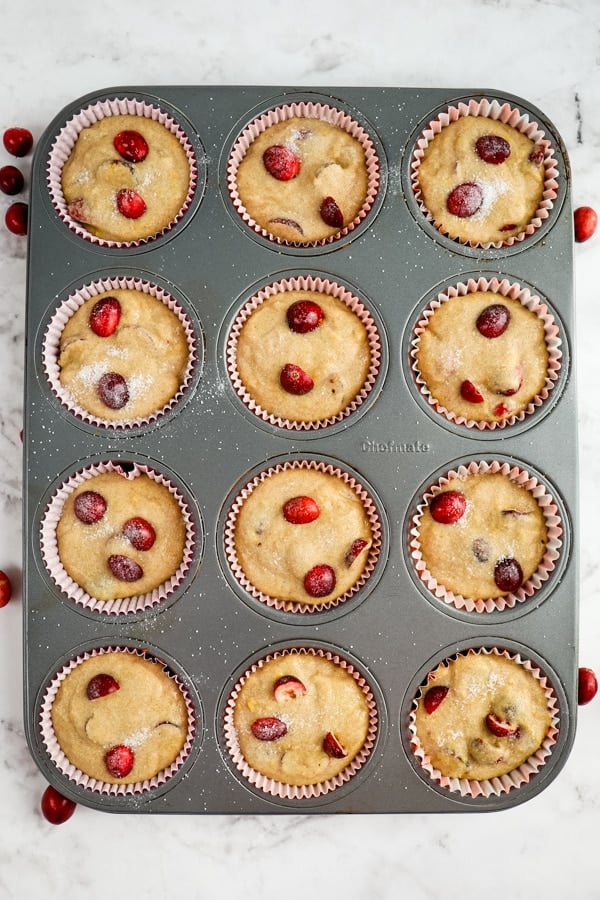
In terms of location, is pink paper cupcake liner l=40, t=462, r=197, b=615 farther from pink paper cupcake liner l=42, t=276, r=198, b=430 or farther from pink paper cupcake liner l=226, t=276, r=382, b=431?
pink paper cupcake liner l=226, t=276, r=382, b=431

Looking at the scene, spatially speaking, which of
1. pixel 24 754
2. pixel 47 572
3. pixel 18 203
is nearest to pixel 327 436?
pixel 47 572

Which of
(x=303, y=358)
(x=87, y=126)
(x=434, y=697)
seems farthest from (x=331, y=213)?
(x=434, y=697)

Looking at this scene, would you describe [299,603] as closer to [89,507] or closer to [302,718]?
[302,718]

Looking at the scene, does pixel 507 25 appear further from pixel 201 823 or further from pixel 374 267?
pixel 201 823

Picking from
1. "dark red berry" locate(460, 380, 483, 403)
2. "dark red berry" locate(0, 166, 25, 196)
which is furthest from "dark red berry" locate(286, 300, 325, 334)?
"dark red berry" locate(0, 166, 25, 196)

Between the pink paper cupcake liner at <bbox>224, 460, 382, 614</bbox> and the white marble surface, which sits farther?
the white marble surface

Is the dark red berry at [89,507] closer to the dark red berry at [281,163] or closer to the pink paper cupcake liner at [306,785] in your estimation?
the pink paper cupcake liner at [306,785]
